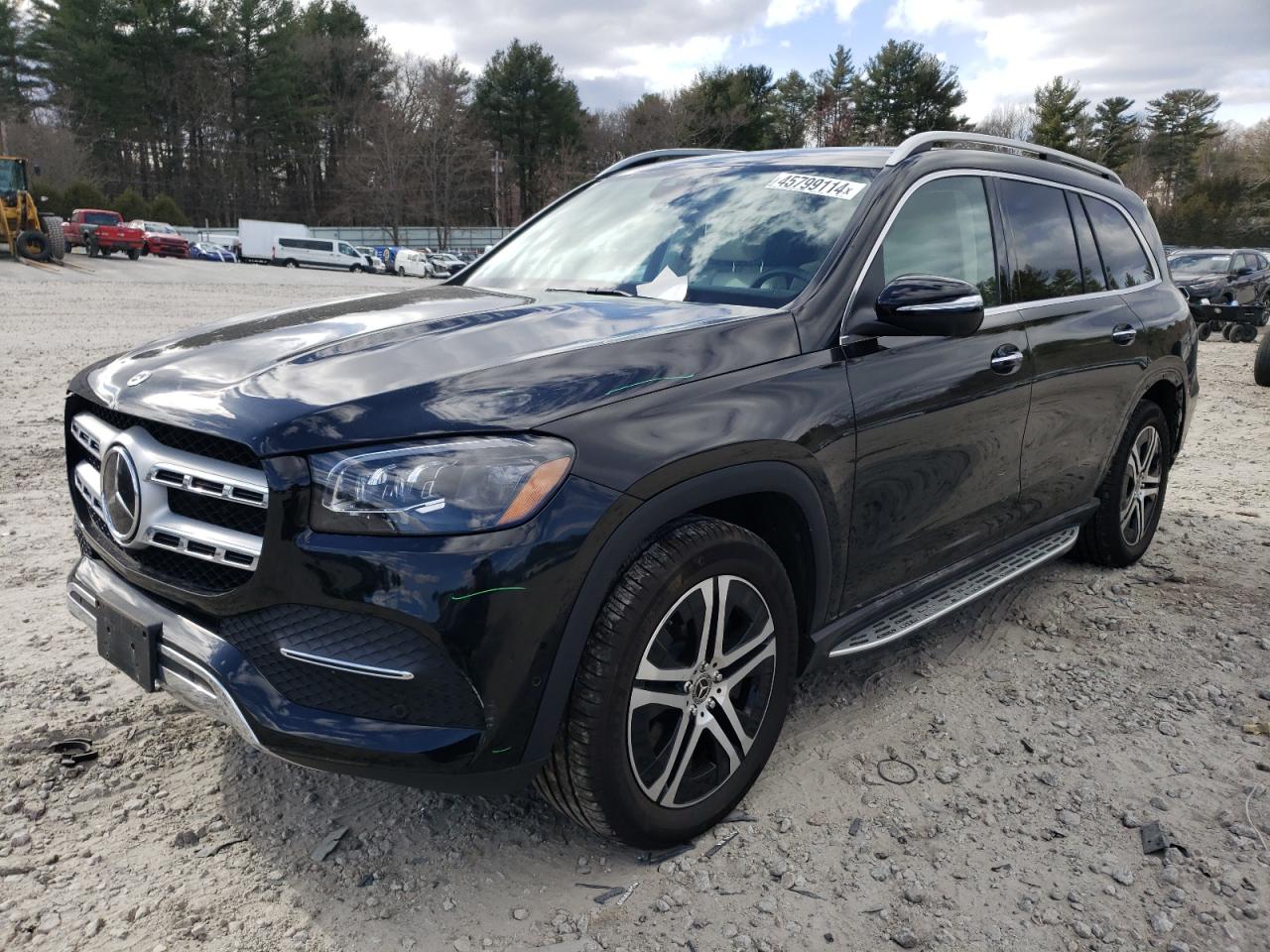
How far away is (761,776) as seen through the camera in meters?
2.97

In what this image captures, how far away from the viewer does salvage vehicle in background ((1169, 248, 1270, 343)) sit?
736 inches

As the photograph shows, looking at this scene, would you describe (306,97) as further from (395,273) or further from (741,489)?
(741,489)

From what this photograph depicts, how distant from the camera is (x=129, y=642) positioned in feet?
7.77

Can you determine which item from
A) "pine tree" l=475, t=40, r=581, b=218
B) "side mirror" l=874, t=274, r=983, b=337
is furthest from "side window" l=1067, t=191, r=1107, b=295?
"pine tree" l=475, t=40, r=581, b=218

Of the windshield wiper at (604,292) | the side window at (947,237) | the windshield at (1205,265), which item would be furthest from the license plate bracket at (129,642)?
the windshield at (1205,265)

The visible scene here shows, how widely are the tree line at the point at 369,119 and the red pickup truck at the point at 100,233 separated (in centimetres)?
2427

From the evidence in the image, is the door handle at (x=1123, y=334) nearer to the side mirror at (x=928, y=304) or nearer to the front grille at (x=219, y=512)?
the side mirror at (x=928, y=304)

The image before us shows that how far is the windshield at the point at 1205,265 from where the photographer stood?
66.6 ft

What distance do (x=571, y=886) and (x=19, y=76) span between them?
81.9 m

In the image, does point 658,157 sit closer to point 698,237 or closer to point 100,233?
point 698,237

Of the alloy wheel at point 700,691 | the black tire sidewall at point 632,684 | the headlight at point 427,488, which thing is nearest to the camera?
the headlight at point 427,488

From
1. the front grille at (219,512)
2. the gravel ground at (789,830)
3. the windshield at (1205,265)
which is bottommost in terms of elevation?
the gravel ground at (789,830)

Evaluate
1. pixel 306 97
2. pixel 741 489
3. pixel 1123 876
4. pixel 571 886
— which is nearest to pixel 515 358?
pixel 741 489

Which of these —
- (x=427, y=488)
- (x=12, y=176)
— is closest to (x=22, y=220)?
(x=12, y=176)
